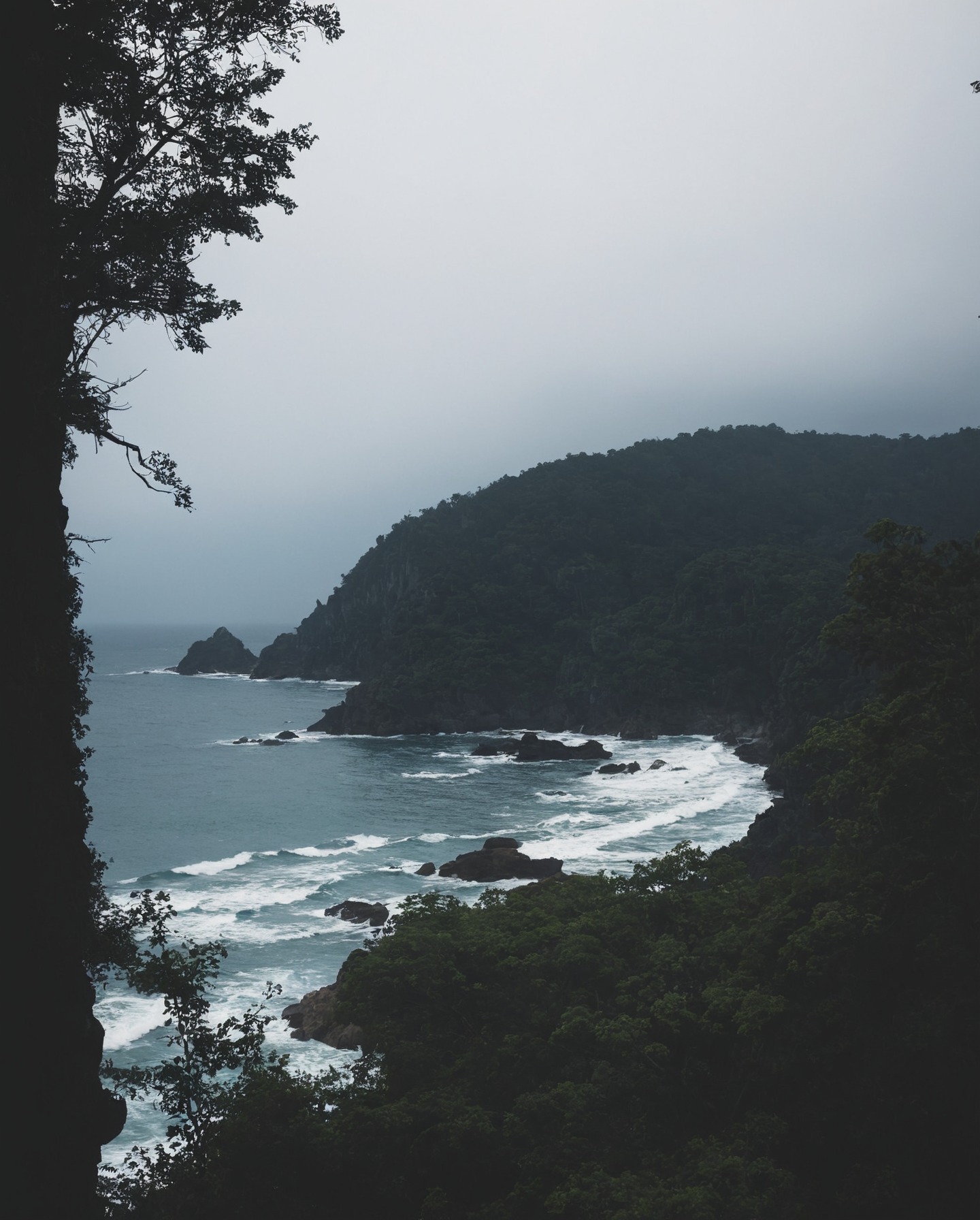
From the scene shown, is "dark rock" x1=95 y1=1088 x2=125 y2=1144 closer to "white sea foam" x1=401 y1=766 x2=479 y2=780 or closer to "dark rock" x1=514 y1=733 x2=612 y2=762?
"white sea foam" x1=401 y1=766 x2=479 y2=780

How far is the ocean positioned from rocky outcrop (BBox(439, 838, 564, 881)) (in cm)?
85

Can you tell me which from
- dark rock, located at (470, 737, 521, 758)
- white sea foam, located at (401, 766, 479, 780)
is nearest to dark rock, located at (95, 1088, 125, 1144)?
white sea foam, located at (401, 766, 479, 780)

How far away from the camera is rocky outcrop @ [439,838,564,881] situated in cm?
3650

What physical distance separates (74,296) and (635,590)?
90175mm

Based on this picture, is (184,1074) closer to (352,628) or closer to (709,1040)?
(709,1040)

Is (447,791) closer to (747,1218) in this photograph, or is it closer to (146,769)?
(146,769)

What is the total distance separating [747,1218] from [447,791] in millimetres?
47565

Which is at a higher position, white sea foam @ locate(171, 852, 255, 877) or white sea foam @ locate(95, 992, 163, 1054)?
white sea foam @ locate(95, 992, 163, 1054)

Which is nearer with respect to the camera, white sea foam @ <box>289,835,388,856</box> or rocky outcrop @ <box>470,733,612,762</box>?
white sea foam @ <box>289,835,388,856</box>

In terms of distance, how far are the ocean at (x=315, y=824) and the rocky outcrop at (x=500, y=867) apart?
846 millimetres

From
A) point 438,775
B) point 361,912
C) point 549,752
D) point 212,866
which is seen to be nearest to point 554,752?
point 549,752

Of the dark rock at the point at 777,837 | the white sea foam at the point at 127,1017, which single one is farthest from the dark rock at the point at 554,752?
the white sea foam at the point at 127,1017

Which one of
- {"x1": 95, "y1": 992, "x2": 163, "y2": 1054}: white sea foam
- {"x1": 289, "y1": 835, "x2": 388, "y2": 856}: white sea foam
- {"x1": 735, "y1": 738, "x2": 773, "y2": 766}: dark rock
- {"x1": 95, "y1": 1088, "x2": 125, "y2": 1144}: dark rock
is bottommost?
{"x1": 289, "y1": 835, "x2": 388, "y2": 856}: white sea foam

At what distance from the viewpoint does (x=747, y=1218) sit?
9375 millimetres
